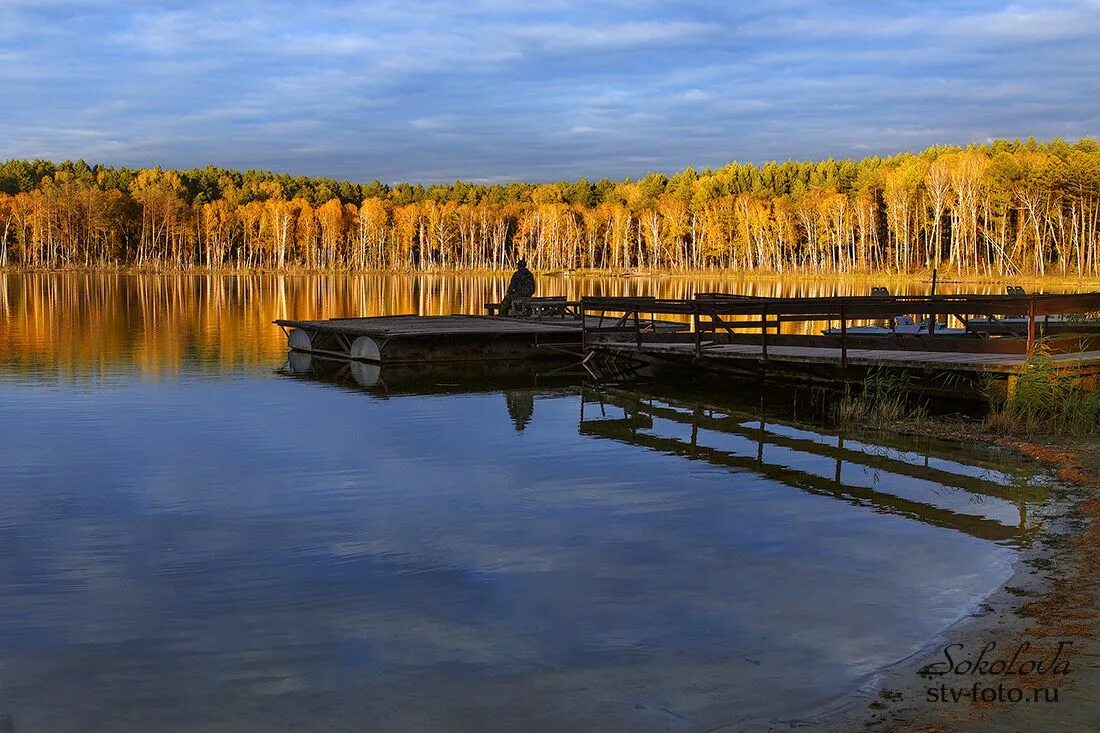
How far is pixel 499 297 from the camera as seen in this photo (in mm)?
65562

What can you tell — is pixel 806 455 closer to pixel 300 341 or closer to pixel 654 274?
pixel 300 341

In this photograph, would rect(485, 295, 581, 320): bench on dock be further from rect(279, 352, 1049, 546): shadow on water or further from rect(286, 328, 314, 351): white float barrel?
rect(286, 328, 314, 351): white float barrel

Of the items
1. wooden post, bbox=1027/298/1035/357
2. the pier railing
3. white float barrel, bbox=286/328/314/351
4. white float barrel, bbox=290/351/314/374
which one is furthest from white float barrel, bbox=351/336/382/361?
wooden post, bbox=1027/298/1035/357

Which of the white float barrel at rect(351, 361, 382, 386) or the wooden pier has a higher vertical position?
the wooden pier

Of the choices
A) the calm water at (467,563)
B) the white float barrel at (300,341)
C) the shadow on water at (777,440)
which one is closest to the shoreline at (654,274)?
the shadow on water at (777,440)

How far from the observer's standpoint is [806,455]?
14.4 meters

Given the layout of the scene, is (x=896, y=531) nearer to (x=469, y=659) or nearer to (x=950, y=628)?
(x=950, y=628)

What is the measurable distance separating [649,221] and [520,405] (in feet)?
354

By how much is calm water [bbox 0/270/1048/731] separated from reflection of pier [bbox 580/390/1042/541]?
0.20 ft

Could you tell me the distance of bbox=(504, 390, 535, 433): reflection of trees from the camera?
1797 cm

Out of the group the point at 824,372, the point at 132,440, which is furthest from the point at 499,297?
the point at 132,440

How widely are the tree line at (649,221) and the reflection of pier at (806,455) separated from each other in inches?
2863

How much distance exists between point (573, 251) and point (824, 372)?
113 meters

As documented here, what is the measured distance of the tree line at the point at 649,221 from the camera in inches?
3583
